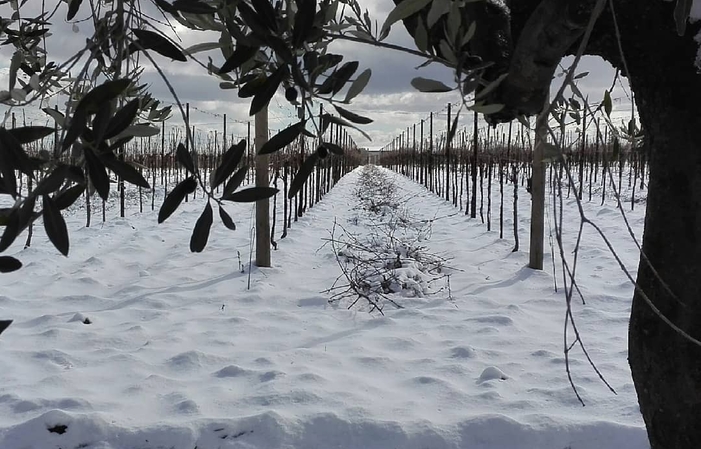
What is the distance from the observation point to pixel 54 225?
0.60 meters

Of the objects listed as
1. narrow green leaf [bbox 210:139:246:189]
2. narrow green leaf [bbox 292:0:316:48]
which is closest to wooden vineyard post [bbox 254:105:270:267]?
narrow green leaf [bbox 210:139:246:189]

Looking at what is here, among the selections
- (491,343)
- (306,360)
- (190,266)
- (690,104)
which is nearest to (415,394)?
(306,360)

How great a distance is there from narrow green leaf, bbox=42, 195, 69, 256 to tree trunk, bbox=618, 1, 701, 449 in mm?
957

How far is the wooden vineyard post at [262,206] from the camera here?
4.46 m

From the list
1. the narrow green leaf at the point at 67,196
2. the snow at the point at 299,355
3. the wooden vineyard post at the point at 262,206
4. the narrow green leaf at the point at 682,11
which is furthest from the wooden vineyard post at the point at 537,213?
the narrow green leaf at the point at 67,196

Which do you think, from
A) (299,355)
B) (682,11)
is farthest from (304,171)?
(299,355)

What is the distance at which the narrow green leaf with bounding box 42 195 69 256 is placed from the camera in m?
0.59

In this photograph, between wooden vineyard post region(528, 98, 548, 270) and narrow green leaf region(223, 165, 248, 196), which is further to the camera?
wooden vineyard post region(528, 98, 548, 270)

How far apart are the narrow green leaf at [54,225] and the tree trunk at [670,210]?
0.96 metres

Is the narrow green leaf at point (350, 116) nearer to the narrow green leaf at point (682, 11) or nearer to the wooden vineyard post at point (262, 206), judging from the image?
the narrow green leaf at point (682, 11)

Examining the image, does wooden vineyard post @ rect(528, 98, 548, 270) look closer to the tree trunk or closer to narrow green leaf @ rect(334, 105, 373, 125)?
the tree trunk

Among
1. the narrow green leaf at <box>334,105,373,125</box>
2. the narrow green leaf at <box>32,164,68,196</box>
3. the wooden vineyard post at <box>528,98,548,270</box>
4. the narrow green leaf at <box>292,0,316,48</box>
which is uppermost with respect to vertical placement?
the narrow green leaf at <box>292,0,316,48</box>

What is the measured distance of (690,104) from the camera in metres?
0.97

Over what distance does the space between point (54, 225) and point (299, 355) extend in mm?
2499
